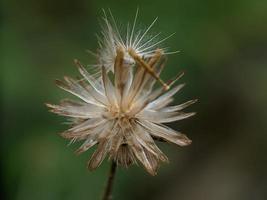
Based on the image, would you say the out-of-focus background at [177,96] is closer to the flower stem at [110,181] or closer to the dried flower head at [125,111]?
the flower stem at [110,181]

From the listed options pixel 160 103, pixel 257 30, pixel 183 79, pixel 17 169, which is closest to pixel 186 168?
pixel 183 79

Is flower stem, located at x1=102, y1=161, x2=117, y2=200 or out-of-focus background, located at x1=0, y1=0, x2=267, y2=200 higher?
out-of-focus background, located at x1=0, y1=0, x2=267, y2=200

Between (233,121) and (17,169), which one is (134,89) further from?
(233,121)

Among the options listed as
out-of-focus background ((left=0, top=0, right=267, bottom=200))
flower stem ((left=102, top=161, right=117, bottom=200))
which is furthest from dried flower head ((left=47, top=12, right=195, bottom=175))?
out-of-focus background ((left=0, top=0, right=267, bottom=200))

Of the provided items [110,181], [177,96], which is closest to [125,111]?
[110,181]

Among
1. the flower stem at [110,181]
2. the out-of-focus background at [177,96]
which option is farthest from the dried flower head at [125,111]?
the out-of-focus background at [177,96]

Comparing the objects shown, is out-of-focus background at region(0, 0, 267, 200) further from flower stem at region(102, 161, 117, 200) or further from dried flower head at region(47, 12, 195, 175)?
dried flower head at region(47, 12, 195, 175)
